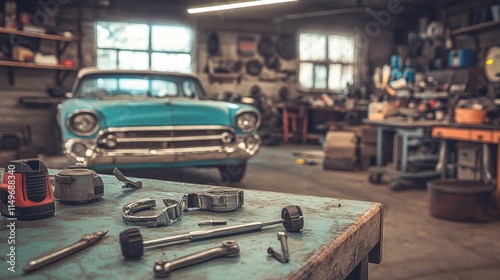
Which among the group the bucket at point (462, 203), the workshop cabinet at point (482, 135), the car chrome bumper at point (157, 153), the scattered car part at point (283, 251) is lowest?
the bucket at point (462, 203)

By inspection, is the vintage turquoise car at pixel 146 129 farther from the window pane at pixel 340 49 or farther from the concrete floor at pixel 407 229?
the window pane at pixel 340 49

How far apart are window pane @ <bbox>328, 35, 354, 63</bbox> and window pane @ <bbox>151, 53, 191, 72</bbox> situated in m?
3.48

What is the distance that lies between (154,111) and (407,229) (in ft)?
7.05

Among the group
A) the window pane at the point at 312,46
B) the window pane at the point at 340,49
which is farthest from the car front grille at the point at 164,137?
the window pane at the point at 340,49

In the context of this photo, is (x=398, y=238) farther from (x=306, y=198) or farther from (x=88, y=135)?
(x=88, y=135)

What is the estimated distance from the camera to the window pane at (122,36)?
855cm

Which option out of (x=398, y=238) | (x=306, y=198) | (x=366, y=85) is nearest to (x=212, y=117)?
(x=398, y=238)

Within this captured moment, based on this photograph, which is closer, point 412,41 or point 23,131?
point 23,131

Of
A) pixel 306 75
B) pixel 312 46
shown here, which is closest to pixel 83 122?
pixel 306 75

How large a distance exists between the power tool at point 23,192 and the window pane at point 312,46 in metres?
9.74

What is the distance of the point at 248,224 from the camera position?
927mm

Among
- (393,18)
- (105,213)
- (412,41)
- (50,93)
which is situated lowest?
(105,213)

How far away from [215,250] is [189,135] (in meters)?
3.02

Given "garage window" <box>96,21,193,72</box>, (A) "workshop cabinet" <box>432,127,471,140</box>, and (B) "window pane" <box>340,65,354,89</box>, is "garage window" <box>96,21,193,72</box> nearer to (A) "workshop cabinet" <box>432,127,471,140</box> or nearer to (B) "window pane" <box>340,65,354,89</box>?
(B) "window pane" <box>340,65,354,89</box>
